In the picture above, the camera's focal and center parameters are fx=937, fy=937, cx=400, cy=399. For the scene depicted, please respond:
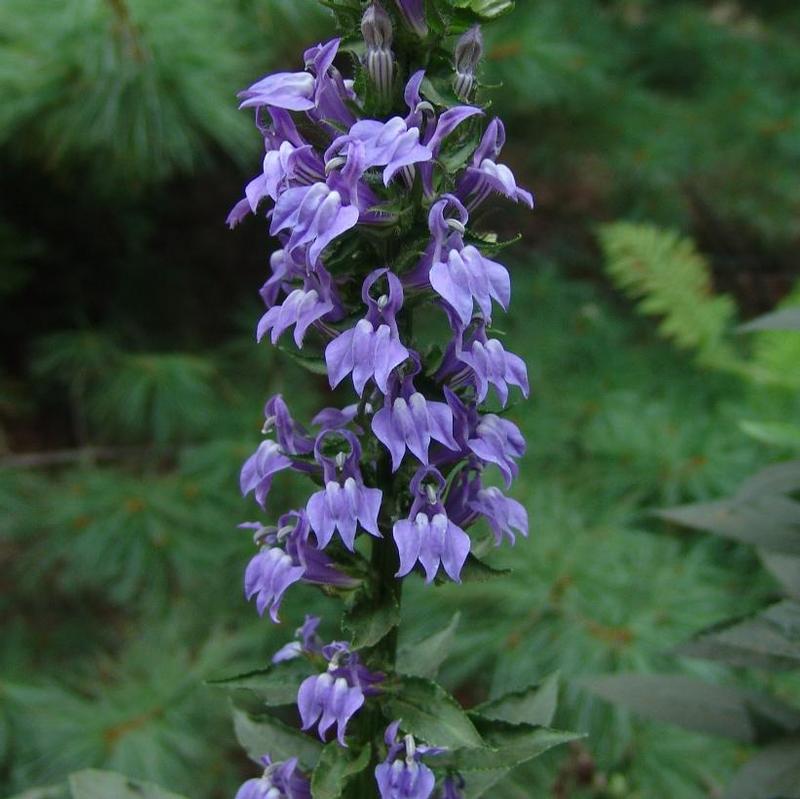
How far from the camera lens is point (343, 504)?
588 mm

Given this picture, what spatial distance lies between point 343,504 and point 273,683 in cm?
17

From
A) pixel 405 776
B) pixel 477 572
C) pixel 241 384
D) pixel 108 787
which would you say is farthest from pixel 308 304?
pixel 241 384

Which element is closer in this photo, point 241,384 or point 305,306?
point 305,306

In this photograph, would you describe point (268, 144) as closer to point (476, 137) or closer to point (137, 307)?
point (476, 137)

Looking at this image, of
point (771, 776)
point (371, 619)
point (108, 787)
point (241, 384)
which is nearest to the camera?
point (371, 619)

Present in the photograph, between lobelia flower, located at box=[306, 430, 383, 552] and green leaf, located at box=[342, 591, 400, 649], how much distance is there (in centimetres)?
7

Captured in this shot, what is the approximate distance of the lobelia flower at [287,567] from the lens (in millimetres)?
625

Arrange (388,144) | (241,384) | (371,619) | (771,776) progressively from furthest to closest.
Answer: (241,384) < (771,776) < (371,619) < (388,144)

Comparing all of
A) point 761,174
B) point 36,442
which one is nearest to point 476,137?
point 36,442

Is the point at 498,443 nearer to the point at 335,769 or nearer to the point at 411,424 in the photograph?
the point at 411,424

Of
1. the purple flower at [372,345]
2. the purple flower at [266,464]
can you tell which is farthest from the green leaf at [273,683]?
the purple flower at [372,345]

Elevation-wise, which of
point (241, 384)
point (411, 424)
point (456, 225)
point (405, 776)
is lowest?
point (241, 384)

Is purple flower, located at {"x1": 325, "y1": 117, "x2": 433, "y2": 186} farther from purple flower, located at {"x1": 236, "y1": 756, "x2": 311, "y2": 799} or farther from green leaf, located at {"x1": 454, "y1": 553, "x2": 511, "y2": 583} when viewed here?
purple flower, located at {"x1": 236, "y1": 756, "x2": 311, "y2": 799}

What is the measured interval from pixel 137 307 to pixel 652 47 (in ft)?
4.57
